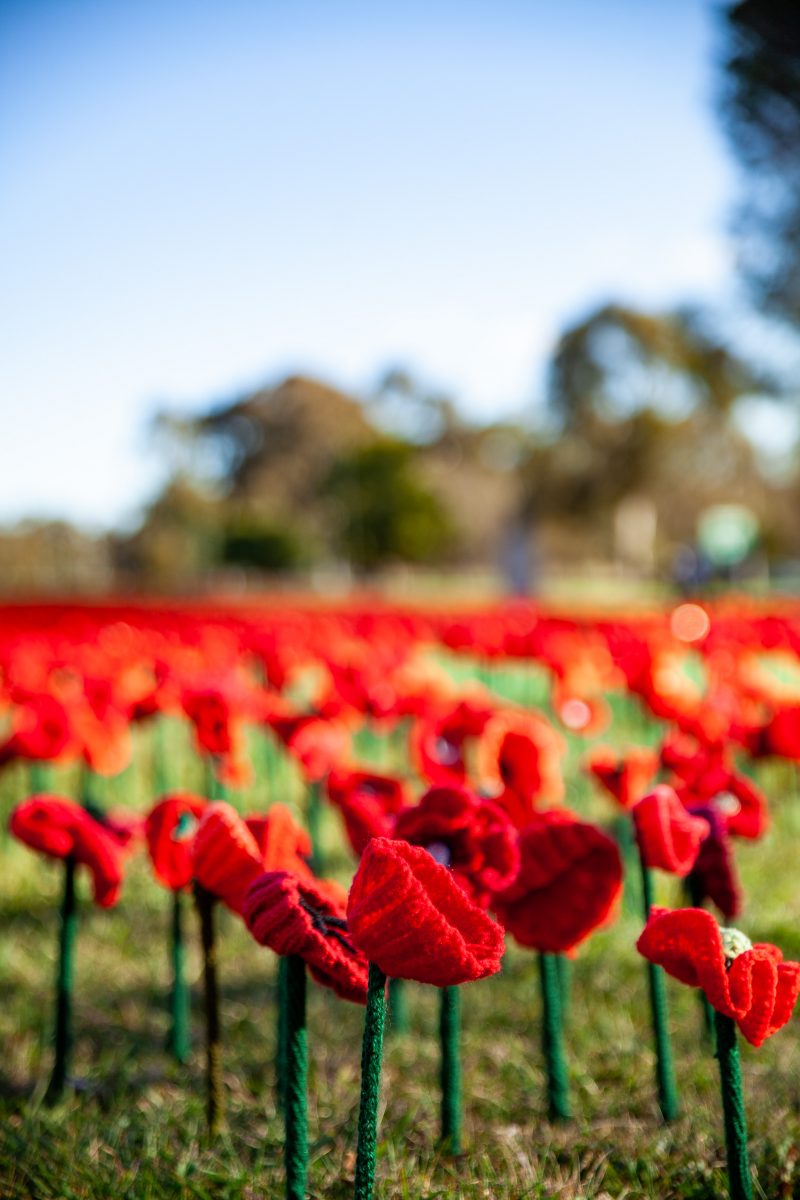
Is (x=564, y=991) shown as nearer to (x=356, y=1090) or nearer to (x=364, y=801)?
(x=356, y=1090)

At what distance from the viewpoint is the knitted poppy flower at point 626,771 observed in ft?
6.40

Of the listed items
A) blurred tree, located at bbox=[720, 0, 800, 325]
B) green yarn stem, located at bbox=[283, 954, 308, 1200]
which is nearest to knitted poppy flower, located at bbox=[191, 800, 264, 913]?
green yarn stem, located at bbox=[283, 954, 308, 1200]

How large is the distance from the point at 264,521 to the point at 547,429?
13.4m

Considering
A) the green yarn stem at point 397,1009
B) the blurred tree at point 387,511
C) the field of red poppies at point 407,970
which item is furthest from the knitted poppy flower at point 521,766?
the blurred tree at point 387,511

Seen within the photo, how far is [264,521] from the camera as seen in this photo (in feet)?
143

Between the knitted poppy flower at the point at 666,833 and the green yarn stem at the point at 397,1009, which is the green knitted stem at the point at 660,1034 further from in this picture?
the green yarn stem at the point at 397,1009

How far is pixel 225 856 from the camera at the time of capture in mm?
1389

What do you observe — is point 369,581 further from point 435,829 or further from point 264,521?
point 435,829

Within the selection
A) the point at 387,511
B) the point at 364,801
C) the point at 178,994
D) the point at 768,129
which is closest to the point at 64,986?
the point at 178,994

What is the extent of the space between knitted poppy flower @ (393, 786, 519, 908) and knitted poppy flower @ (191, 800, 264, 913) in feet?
0.66

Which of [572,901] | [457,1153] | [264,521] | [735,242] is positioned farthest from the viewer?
[264,521]

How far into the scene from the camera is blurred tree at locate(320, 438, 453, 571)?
40438mm

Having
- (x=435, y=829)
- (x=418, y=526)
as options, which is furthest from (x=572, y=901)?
(x=418, y=526)

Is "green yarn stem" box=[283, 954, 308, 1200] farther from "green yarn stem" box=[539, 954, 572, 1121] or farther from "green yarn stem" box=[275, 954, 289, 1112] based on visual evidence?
"green yarn stem" box=[539, 954, 572, 1121]
